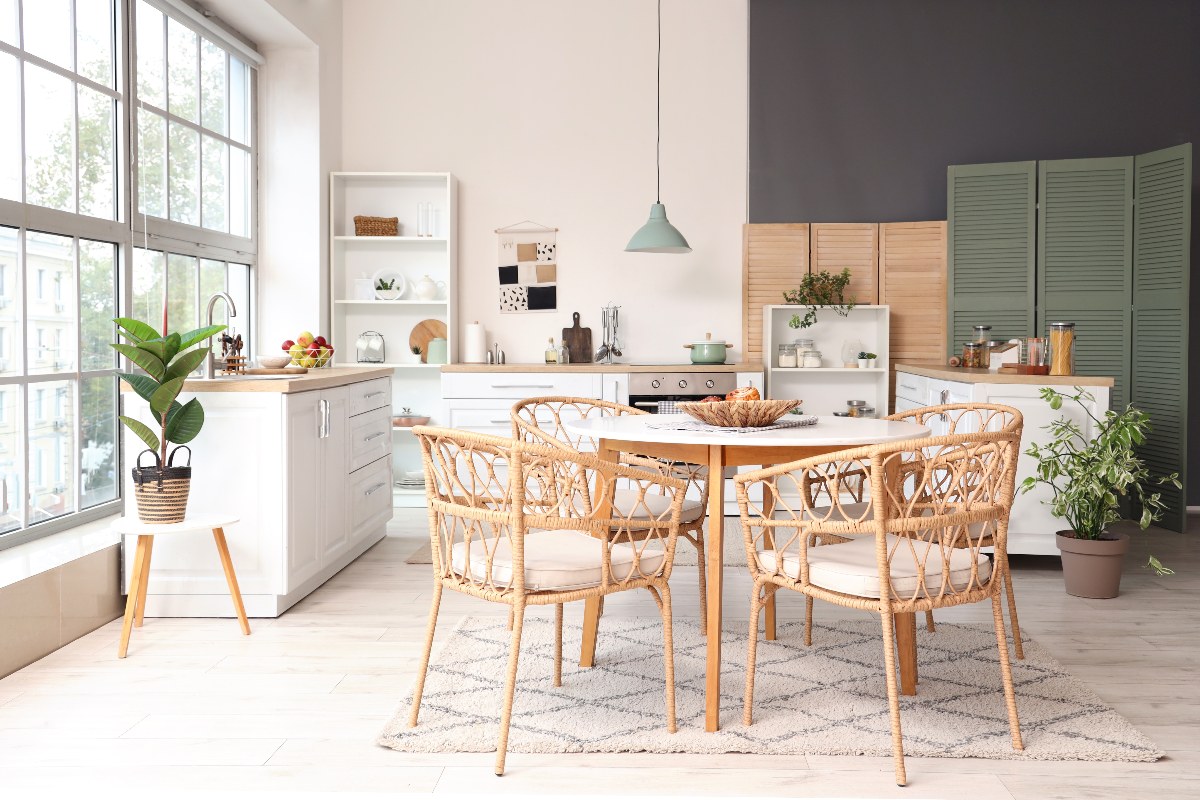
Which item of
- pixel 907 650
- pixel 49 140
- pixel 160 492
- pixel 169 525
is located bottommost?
pixel 907 650

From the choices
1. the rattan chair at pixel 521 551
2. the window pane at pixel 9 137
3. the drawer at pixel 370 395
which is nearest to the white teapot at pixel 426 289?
the drawer at pixel 370 395

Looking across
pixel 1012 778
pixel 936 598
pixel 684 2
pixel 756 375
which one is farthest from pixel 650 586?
pixel 684 2

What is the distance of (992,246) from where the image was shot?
5656mm

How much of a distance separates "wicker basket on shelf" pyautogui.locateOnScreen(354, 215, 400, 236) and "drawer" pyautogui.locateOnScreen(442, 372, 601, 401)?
0.99 meters

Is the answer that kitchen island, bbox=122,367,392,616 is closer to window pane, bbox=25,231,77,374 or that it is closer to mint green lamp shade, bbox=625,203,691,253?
window pane, bbox=25,231,77,374

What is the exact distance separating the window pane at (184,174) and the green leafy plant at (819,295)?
10.9ft

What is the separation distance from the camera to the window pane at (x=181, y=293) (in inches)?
181

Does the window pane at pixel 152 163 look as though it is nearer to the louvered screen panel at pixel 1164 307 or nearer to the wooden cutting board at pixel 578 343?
the wooden cutting board at pixel 578 343

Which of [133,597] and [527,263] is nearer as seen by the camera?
[133,597]

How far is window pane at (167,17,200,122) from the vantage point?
464 cm

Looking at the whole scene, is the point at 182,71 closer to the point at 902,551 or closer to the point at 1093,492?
the point at 902,551

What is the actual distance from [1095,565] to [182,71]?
15.1 ft

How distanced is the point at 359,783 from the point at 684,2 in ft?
17.3

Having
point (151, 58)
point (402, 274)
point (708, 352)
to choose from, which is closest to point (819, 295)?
point (708, 352)
